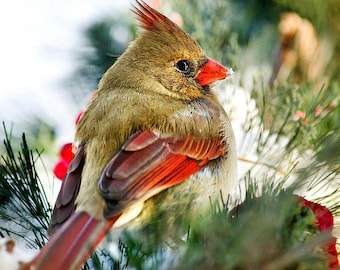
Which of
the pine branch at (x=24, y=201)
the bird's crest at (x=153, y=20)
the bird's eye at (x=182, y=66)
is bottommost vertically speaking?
A: the pine branch at (x=24, y=201)

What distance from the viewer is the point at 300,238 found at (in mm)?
688

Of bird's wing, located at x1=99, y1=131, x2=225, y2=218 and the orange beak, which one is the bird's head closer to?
the orange beak

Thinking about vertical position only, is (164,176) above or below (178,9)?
below

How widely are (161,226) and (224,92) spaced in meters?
0.54

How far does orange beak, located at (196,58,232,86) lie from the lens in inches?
44.2

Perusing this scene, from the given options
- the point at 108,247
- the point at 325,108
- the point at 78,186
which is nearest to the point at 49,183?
the point at 78,186

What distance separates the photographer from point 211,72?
1146 millimetres

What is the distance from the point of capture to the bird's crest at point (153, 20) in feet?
3.67

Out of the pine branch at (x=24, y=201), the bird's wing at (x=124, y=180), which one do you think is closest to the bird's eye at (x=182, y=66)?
the bird's wing at (x=124, y=180)

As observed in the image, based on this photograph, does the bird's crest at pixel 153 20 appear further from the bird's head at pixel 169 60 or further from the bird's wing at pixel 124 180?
A: the bird's wing at pixel 124 180

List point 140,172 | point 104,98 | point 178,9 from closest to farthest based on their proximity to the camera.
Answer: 1. point 140,172
2. point 104,98
3. point 178,9

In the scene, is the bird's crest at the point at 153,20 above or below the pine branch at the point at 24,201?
Answer: above

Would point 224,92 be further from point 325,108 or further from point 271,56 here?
point 325,108

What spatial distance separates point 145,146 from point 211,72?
0.80ft
